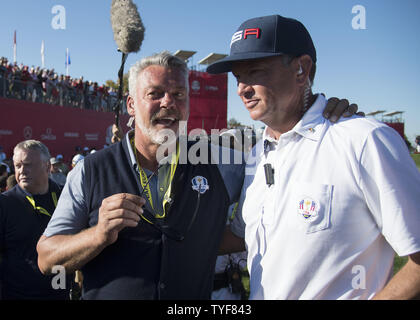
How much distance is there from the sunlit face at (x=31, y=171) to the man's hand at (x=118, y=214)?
2.50 metres

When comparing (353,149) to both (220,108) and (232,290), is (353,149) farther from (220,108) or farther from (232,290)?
(220,108)

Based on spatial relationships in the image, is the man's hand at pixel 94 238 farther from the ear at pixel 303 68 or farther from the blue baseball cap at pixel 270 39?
the ear at pixel 303 68

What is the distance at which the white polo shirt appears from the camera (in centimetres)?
141

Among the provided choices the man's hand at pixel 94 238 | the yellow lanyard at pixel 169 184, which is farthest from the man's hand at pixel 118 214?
the yellow lanyard at pixel 169 184

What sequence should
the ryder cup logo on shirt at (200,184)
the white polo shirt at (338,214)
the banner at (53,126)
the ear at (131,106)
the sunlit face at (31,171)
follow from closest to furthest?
the white polo shirt at (338,214)
the ryder cup logo on shirt at (200,184)
the ear at (131,106)
the sunlit face at (31,171)
the banner at (53,126)

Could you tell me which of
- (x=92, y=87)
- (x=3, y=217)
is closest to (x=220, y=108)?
(x=92, y=87)

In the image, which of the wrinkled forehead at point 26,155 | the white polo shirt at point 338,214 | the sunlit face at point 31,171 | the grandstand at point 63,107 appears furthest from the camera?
the grandstand at point 63,107

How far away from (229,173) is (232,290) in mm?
1000

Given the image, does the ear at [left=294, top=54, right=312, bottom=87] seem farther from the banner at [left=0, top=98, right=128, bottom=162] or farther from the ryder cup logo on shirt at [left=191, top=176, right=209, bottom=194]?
the banner at [left=0, top=98, right=128, bottom=162]

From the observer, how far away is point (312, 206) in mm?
1558

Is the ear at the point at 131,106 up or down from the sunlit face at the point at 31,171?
up

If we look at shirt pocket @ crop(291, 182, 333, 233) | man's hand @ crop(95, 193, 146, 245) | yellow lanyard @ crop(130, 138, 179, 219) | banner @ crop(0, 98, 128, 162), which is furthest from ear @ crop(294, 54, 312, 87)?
banner @ crop(0, 98, 128, 162)

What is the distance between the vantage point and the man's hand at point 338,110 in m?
1.72

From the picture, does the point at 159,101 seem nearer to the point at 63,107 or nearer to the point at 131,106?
the point at 131,106
